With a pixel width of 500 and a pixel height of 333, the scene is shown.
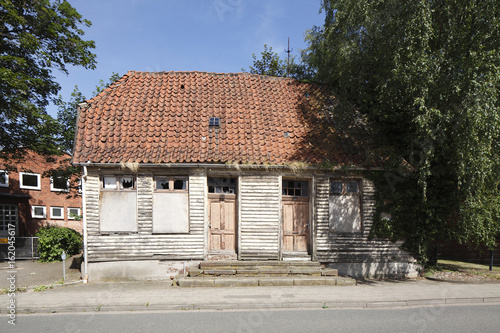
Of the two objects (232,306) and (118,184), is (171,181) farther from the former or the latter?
(232,306)

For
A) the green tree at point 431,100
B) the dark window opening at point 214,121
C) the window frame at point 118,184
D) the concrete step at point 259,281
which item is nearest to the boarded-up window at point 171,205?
the window frame at point 118,184

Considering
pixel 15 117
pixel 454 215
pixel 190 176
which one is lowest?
pixel 454 215

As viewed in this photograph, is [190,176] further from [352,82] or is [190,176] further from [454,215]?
[454,215]

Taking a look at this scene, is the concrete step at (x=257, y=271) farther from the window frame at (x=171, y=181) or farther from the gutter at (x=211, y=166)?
the gutter at (x=211, y=166)

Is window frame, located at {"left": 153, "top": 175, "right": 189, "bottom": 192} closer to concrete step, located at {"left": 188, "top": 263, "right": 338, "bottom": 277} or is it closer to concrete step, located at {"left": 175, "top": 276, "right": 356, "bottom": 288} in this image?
concrete step, located at {"left": 188, "top": 263, "right": 338, "bottom": 277}

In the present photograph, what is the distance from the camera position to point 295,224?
11.5m

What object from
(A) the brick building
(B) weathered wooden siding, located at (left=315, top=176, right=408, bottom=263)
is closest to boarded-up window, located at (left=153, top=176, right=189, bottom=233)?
(B) weathered wooden siding, located at (left=315, top=176, right=408, bottom=263)

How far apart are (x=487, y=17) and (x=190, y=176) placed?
968 centimetres

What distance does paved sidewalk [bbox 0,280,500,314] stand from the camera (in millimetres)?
7523

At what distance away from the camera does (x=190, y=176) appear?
10.8 metres

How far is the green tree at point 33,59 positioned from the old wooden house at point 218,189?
378 cm

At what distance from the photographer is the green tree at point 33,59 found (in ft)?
42.2

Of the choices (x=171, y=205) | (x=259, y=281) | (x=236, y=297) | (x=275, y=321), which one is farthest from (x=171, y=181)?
(x=275, y=321)

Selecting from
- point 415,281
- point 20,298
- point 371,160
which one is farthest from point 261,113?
point 20,298
